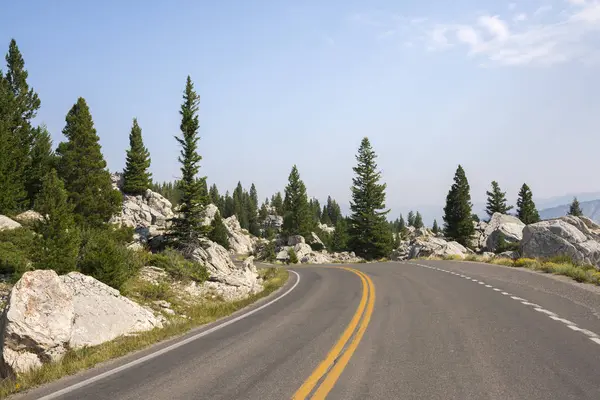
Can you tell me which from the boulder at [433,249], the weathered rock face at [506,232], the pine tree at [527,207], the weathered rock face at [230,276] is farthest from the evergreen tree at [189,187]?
the pine tree at [527,207]

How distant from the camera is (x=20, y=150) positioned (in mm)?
36250

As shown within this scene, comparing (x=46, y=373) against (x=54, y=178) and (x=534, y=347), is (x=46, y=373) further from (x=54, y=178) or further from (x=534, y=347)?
(x=54, y=178)

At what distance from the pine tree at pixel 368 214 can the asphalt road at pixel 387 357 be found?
53.7m

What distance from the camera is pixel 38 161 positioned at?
140ft

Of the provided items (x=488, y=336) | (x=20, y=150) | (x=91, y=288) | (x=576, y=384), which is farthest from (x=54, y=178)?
(x=20, y=150)

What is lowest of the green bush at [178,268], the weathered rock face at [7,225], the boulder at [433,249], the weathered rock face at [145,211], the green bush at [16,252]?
the boulder at [433,249]

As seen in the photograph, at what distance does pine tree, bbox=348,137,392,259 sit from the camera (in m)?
65.8

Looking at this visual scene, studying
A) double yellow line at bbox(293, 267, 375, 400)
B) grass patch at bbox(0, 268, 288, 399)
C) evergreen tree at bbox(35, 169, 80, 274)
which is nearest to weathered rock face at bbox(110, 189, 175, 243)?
evergreen tree at bbox(35, 169, 80, 274)

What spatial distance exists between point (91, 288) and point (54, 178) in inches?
269

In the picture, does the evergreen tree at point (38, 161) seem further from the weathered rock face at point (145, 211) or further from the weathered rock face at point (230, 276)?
the weathered rock face at point (230, 276)

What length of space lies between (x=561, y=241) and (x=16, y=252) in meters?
34.1

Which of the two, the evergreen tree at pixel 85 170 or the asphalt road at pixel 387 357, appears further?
the evergreen tree at pixel 85 170

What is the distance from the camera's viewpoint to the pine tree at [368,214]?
65.8 meters

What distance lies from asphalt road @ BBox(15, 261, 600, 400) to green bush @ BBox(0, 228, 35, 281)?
8521mm
